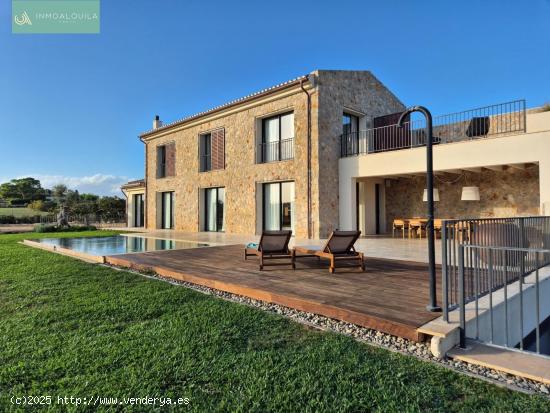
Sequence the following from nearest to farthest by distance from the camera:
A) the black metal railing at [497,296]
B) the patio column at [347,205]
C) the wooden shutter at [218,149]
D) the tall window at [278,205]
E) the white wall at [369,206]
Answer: the black metal railing at [497,296], the patio column at [347,205], the tall window at [278,205], the white wall at [369,206], the wooden shutter at [218,149]

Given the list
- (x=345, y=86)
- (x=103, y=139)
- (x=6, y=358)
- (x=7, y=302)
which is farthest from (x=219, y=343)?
(x=103, y=139)

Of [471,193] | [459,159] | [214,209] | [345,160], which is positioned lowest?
[214,209]

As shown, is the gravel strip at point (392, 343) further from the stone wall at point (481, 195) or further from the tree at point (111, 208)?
the tree at point (111, 208)

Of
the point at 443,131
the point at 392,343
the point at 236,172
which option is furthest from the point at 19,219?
the point at 392,343

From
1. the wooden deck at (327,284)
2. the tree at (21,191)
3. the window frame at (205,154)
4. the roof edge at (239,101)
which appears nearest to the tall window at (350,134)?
the roof edge at (239,101)

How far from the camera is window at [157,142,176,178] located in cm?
2080

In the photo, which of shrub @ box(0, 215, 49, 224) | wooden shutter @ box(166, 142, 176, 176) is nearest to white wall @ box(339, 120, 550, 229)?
wooden shutter @ box(166, 142, 176, 176)

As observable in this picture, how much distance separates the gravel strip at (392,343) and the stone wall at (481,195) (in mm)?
11383

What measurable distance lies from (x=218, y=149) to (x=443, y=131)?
443 inches

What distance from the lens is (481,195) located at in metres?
13.0

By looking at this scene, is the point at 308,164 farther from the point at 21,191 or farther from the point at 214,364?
the point at 21,191

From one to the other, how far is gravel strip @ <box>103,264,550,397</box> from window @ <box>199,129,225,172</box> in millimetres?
13309

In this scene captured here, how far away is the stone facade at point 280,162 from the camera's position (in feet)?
43.1

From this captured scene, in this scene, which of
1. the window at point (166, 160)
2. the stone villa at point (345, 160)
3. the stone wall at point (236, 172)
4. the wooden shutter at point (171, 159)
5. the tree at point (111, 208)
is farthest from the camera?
the tree at point (111, 208)
